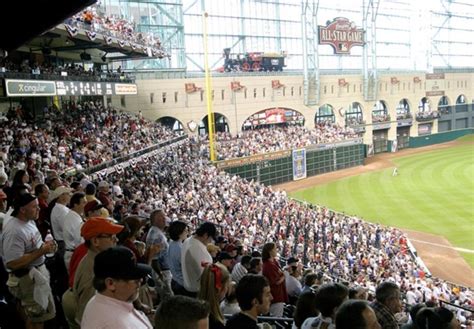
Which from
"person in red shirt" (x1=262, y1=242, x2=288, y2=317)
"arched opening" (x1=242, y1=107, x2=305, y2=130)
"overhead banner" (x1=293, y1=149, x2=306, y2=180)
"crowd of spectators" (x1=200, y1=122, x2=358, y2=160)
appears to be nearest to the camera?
"person in red shirt" (x1=262, y1=242, x2=288, y2=317)

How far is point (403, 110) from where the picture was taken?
6028 centimetres

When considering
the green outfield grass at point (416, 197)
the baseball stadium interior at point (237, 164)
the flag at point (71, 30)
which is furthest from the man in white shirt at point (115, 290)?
the green outfield grass at point (416, 197)

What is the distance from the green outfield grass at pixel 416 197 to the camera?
28.4m

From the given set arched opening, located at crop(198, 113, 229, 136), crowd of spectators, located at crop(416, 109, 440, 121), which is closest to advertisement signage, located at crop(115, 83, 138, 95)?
arched opening, located at crop(198, 113, 229, 136)

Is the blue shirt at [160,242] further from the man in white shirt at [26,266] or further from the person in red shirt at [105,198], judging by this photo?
the man in white shirt at [26,266]

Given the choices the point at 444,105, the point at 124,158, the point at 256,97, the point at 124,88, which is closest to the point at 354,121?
the point at 256,97

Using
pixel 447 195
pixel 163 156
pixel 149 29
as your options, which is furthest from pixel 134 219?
pixel 149 29

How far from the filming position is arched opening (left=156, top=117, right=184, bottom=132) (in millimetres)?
40000

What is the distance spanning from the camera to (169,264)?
6.37 meters

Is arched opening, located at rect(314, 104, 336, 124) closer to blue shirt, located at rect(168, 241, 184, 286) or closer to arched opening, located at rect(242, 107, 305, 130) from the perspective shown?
arched opening, located at rect(242, 107, 305, 130)

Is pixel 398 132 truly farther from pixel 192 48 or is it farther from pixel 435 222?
pixel 435 222

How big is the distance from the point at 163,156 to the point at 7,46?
48.8ft

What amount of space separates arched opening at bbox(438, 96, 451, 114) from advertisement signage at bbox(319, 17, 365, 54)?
58.4 ft

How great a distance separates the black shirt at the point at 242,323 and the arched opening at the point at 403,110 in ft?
190
